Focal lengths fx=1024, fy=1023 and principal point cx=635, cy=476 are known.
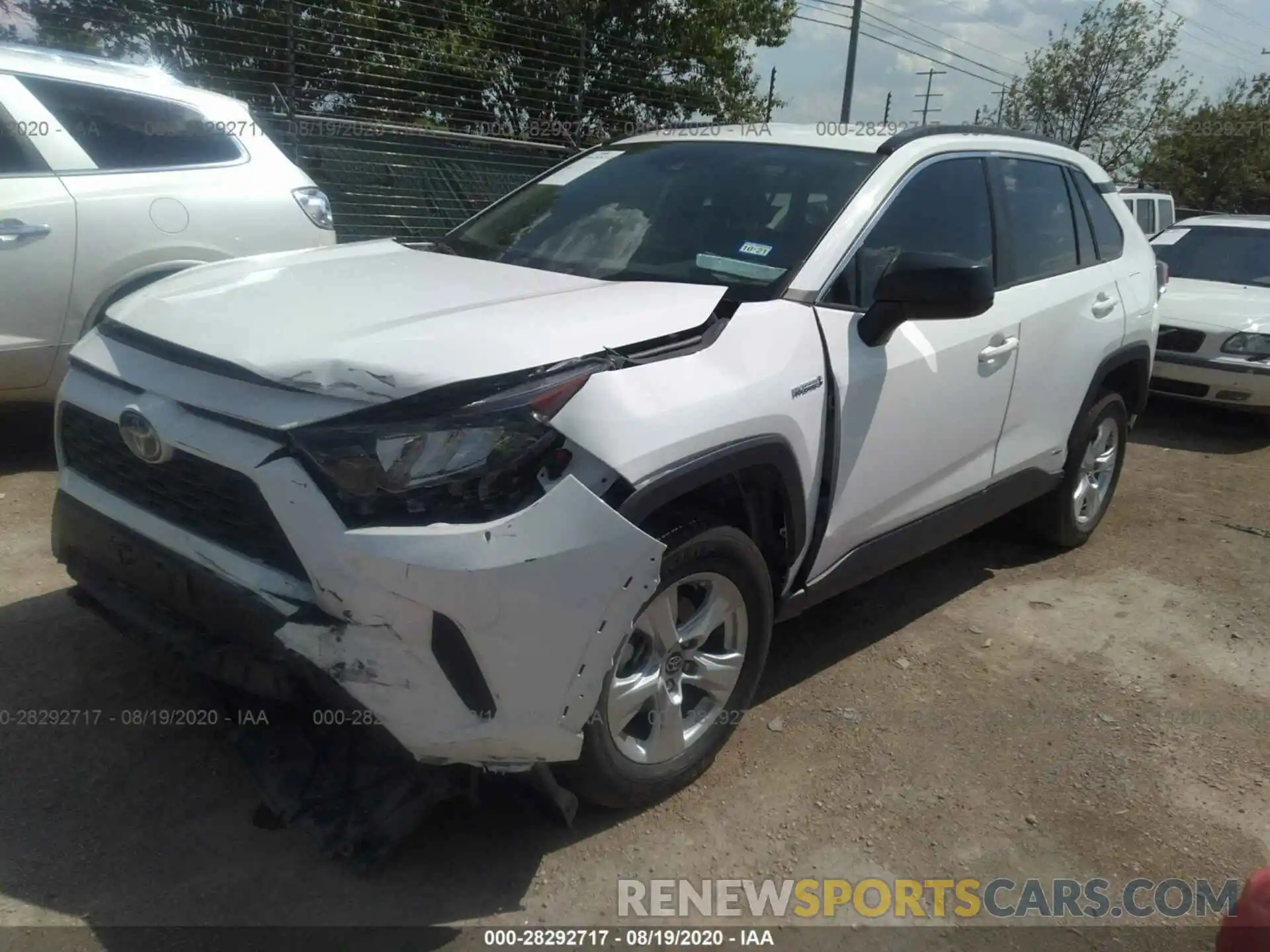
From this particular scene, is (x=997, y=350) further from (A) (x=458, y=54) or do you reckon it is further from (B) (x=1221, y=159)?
(B) (x=1221, y=159)

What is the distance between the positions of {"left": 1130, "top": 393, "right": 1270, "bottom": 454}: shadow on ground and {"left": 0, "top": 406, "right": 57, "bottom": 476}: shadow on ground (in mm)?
7136

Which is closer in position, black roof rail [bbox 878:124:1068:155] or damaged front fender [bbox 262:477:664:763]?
damaged front fender [bbox 262:477:664:763]

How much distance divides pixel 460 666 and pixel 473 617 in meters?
0.12

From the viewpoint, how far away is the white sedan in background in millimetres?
7516

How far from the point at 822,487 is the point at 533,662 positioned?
3.87 feet

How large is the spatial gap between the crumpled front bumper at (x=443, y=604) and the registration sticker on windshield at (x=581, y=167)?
2.08 meters

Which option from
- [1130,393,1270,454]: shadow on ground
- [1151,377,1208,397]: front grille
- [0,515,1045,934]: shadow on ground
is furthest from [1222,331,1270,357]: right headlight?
[0,515,1045,934]: shadow on ground

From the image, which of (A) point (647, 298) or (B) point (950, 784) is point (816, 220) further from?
(B) point (950, 784)

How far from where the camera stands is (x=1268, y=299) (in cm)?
807

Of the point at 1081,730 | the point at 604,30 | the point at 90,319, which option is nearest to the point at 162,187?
the point at 90,319

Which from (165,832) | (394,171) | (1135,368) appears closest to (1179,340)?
(1135,368)

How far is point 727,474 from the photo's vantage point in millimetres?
2619

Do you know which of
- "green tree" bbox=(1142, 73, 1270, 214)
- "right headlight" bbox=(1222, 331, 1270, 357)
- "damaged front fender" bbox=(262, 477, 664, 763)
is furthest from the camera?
"green tree" bbox=(1142, 73, 1270, 214)

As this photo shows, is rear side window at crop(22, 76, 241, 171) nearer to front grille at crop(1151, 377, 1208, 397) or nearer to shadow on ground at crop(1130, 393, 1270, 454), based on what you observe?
shadow on ground at crop(1130, 393, 1270, 454)
